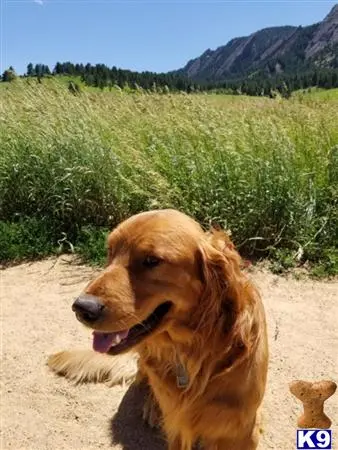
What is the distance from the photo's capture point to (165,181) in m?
5.15

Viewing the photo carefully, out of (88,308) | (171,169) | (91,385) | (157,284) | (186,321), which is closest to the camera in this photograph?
(88,308)

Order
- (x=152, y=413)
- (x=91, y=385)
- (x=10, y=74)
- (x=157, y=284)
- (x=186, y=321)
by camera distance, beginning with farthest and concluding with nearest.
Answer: (x=10, y=74) → (x=91, y=385) → (x=152, y=413) → (x=186, y=321) → (x=157, y=284)

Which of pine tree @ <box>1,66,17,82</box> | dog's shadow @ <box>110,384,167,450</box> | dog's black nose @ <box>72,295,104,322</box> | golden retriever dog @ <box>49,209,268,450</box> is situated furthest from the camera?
pine tree @ <box>1,66,17,82</box>

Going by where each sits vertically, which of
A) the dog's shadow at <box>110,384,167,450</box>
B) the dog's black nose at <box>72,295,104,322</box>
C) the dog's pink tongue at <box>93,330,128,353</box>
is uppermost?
the dog's black nose at <box>72,295,104,322</box>

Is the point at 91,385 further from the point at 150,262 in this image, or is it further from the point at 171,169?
the point at 171,169

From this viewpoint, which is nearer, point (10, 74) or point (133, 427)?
point (133, 427)

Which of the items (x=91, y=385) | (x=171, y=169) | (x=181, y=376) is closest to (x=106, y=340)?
(x=181, y=376)

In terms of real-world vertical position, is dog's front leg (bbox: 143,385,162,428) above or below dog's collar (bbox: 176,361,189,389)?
below

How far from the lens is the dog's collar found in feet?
7.02

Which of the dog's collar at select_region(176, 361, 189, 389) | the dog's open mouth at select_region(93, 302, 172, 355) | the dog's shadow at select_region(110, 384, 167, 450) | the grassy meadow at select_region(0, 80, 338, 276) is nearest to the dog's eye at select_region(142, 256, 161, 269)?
the dog's open mouth at select_region(93, 302, 172, 355)

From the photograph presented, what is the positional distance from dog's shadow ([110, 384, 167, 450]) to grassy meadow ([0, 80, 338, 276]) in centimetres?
209

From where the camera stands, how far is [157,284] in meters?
1.87

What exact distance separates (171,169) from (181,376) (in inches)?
137

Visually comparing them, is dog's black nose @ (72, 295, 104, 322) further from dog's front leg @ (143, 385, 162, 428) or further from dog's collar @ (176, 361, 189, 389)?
dog's front leg @ (143, 385, 162, 428)
